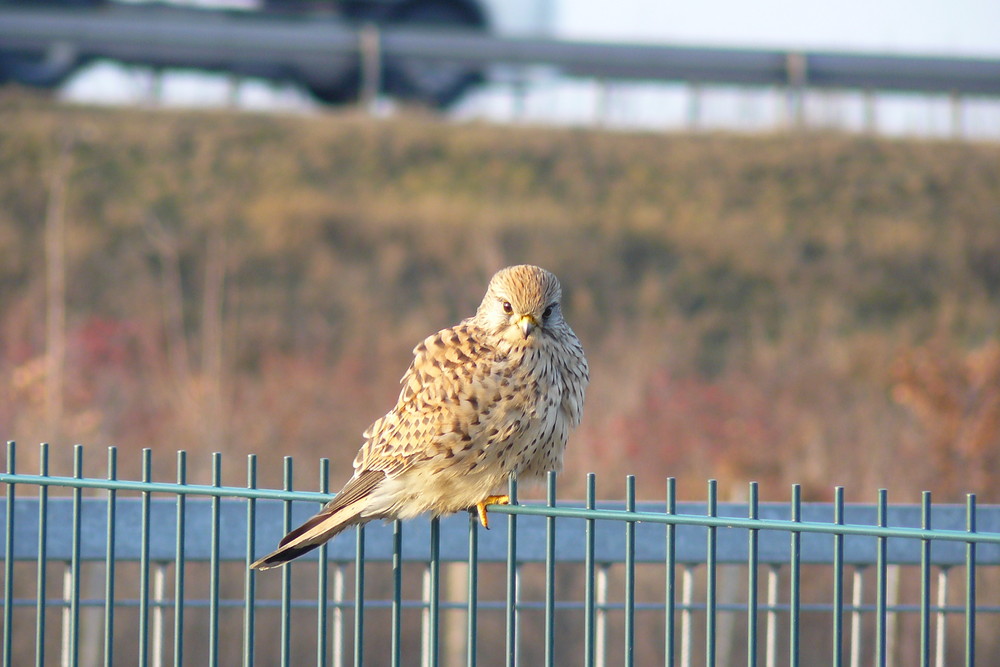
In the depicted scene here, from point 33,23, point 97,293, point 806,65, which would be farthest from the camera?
point 806,65

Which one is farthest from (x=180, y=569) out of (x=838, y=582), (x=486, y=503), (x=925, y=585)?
(x=925, y=585)

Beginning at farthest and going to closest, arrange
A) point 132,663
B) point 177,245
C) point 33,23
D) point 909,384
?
1. point 33,23
2. point 177,245
3. point 909,384
4. point 132,663

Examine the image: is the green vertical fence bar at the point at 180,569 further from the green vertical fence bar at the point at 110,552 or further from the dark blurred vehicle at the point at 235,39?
the dark blurred vehicle at the point at 235,39

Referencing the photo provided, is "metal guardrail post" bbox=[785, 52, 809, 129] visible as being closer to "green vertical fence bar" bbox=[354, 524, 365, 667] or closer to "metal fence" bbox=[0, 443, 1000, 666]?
"metal fence" bbox=[0, 443, 1000, 666]

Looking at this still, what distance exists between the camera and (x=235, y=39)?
20.2 m

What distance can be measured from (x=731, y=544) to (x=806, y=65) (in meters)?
18.5

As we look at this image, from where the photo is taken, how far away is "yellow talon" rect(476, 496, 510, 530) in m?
3.42

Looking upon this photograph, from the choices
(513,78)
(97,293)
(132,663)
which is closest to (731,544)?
(132,663)

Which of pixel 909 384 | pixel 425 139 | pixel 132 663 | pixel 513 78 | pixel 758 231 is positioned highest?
pixel 513 78

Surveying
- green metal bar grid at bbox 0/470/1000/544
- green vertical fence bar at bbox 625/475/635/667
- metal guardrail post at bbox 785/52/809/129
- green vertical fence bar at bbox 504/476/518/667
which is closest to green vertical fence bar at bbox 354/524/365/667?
green metal bar grid at bbox 0/470/1000/544

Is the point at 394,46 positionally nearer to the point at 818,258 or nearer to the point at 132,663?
the point at 818,258

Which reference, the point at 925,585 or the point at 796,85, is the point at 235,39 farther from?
the point at 925,585

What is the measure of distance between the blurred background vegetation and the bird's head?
539 cm

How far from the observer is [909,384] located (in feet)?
31.8
